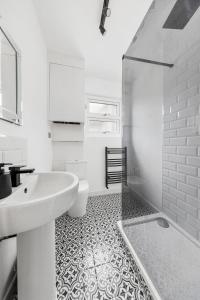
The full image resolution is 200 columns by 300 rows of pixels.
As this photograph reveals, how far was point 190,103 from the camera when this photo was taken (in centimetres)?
135

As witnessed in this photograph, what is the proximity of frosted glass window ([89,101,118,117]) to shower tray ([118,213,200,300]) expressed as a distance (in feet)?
6.29

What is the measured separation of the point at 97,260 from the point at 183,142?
1.37 meters

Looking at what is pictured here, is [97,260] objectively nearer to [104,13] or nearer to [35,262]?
[35,262]

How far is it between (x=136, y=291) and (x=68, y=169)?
1522 millimetres

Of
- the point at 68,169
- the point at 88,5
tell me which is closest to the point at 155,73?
the point at 88,5

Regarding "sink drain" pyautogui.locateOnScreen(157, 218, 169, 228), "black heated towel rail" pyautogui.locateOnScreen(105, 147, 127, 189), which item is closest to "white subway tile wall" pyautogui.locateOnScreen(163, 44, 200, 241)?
"sink drain" pyautogui.locateOnScreen(157, 218, 169, 228)

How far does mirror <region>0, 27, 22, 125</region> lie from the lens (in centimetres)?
82

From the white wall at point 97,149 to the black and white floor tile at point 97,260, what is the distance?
77 cm

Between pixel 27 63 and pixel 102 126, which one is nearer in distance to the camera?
pixel 27 63

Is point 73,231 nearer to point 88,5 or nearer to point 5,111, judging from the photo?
point 5,111

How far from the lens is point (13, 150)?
91 centimetres

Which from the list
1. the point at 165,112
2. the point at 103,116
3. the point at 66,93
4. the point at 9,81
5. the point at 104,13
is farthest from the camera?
the point at 103,116

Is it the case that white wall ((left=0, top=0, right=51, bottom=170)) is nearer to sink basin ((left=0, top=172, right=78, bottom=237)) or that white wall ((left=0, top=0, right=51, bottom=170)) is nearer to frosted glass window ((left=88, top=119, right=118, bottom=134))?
sink basin ((left=0, top=172, right=78, bottom=237))

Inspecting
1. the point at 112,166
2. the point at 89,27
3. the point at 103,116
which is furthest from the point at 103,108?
the point at 89,27
